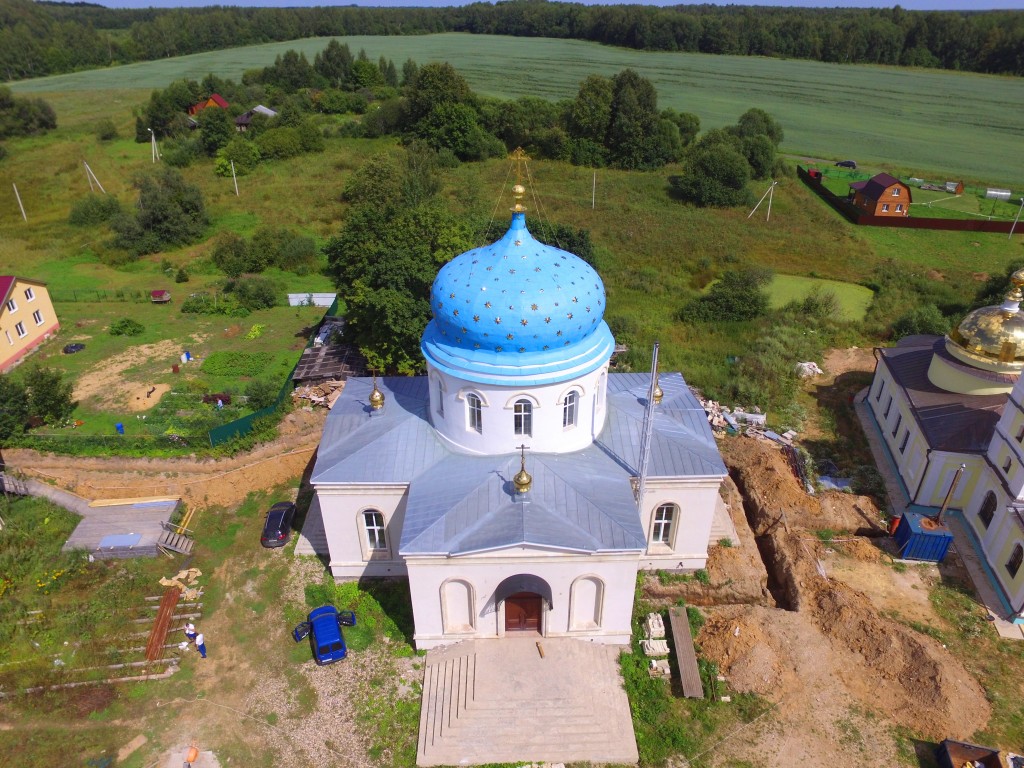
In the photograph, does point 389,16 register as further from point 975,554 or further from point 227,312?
point 975,554

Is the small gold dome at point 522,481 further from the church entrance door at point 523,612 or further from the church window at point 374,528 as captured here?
the church window at point 374,528

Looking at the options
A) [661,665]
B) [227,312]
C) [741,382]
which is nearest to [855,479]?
[741,382]

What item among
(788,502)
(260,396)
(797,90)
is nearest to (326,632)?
(260,396)

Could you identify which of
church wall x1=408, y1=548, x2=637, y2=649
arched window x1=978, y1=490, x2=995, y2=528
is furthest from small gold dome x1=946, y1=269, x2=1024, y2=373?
church wall x1=408, y1=548, x2=637, y2=649

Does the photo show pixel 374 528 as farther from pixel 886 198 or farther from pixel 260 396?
pixel 886 198

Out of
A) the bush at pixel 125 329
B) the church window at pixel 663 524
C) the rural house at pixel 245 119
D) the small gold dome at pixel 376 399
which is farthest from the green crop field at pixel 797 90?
the bush at pixel 125 329

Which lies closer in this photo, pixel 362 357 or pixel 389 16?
pixel 362 357
